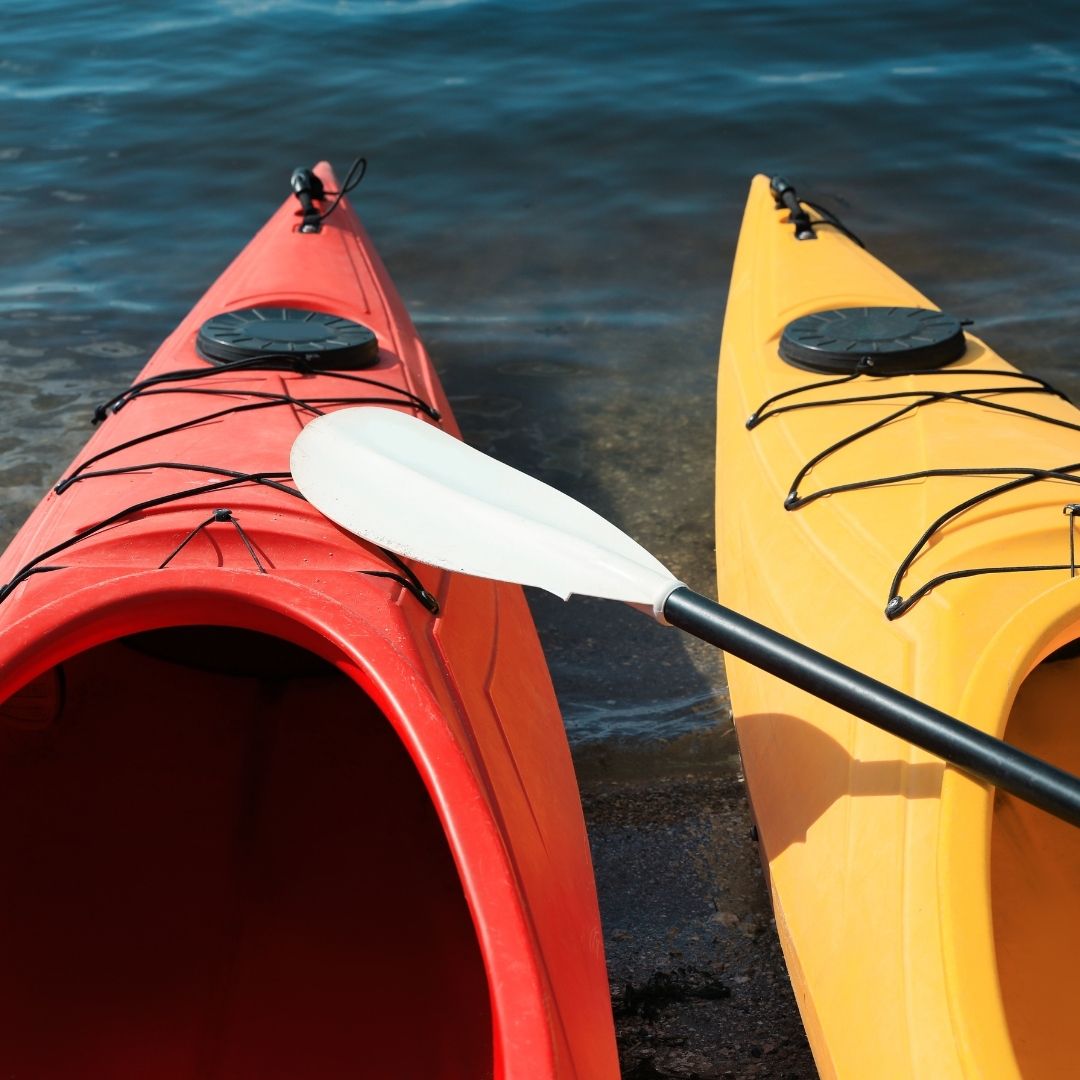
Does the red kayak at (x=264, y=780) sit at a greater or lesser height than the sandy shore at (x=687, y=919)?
greater

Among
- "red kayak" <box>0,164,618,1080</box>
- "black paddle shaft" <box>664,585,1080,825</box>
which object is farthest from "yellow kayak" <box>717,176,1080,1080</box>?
"red kayak" <box>0,164,618,1080</box>

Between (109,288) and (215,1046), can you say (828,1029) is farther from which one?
(109,288)

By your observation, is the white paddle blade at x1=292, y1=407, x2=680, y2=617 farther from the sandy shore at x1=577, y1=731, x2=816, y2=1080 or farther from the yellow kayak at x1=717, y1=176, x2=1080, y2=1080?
the sandy shore at x1=577, y1=731, x2=816, y2=1080

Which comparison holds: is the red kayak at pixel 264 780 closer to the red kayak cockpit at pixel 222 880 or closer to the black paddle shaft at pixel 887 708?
the red kayak cockpit at pixel 222 880

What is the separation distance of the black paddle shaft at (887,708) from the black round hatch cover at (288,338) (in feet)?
4.61

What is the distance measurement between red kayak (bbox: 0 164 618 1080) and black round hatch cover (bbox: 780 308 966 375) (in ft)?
3.06

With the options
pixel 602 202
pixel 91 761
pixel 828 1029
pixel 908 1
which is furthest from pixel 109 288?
pixel 908 1

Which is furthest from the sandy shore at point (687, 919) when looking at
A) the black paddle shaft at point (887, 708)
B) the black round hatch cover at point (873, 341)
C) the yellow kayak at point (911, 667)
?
the black round hatch cover at point (873, 341)

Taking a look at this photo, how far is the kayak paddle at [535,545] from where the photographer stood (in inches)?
67.4

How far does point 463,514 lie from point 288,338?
41.8 inches

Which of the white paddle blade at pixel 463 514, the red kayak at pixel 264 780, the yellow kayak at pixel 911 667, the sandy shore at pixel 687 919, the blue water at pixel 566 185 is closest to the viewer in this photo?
the yellow kayak at pixel 911 667

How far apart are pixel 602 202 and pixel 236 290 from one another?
3242 millimetres

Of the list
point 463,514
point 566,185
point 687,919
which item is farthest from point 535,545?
point 566,185

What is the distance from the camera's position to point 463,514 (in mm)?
2250
